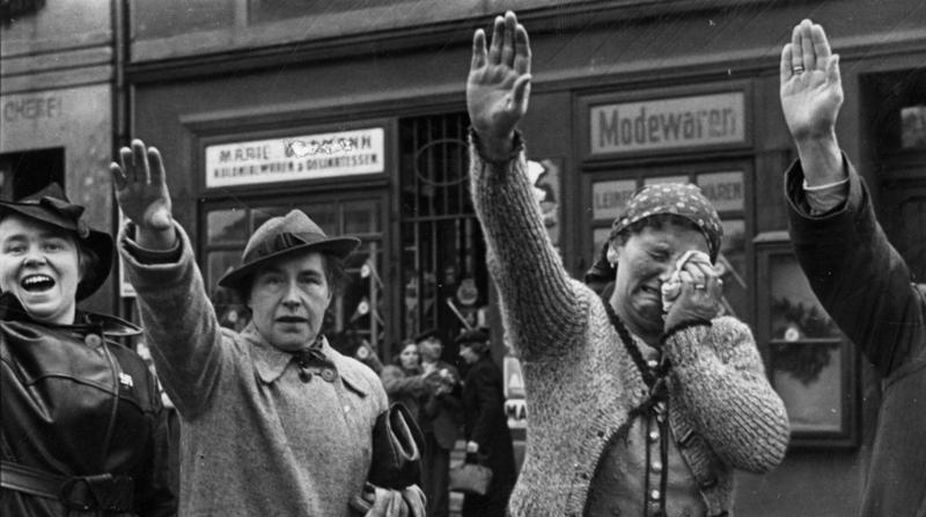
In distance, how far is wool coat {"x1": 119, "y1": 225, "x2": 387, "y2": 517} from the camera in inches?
146

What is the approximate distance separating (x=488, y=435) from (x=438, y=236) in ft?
9.31

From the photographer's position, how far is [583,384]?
3.41 m

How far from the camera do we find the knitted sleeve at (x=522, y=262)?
10.6 ft

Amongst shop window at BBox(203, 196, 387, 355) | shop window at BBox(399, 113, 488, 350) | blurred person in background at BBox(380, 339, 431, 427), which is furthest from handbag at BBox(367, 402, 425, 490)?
shop window at BBox(203, 196, 387, 355)

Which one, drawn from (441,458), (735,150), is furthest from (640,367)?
(735,150)

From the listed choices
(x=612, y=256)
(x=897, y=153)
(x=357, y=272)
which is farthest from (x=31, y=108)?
(x=612, y=256)

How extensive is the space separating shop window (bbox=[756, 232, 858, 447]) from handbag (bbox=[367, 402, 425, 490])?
6943mm

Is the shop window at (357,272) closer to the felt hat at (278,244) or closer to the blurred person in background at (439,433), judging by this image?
the blurred person in background at (439,433)

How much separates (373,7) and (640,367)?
Result: 1024 centimetres

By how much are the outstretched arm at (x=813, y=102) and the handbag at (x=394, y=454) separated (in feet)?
5.01

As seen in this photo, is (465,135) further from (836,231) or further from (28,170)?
(836,231)

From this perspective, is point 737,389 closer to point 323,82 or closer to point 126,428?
point 126,428

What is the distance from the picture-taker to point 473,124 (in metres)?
3.19

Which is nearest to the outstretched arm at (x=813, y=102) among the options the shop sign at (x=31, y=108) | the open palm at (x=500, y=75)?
the open palm at (x=500, y=75)
